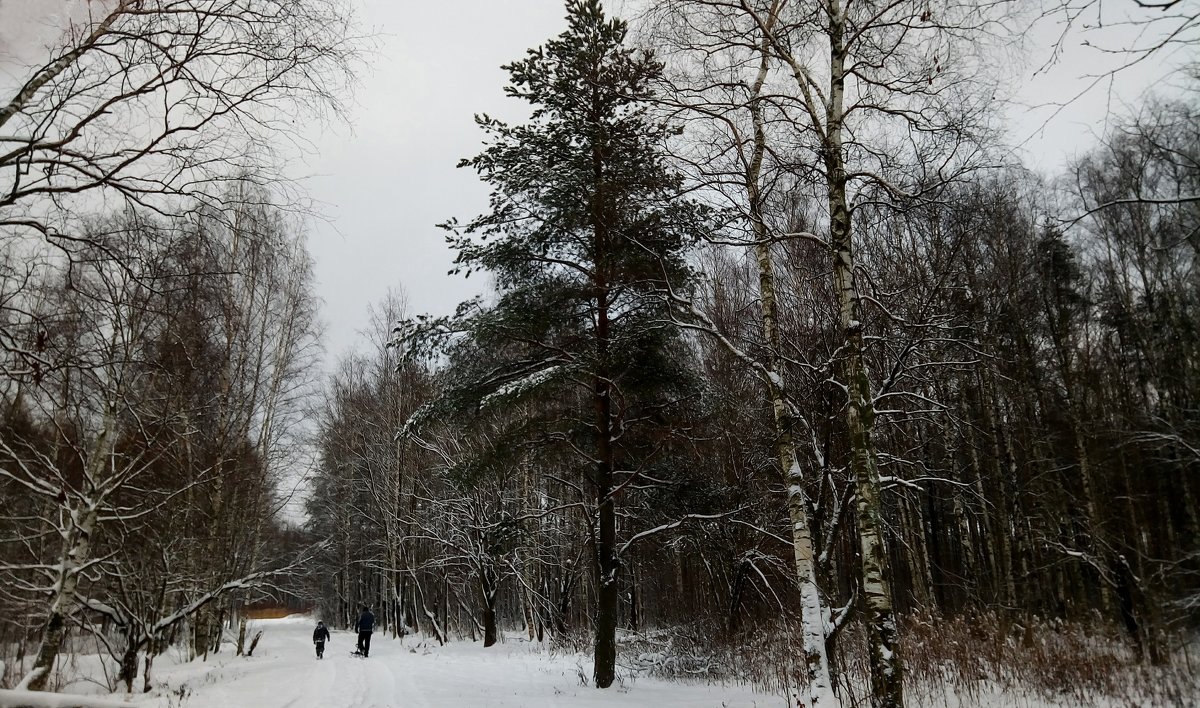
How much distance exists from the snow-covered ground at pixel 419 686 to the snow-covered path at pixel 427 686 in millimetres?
16

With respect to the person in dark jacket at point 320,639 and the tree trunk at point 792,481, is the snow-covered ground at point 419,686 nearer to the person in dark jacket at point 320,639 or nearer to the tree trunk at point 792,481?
the person in dark jacket at point 320,639

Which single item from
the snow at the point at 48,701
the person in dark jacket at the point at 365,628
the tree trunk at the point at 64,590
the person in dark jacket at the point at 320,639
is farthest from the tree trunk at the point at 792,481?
the person in dark jacket at the point at 320,639

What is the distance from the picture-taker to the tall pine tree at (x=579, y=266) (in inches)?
382

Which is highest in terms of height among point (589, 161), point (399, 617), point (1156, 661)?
Result: point (589, 161)

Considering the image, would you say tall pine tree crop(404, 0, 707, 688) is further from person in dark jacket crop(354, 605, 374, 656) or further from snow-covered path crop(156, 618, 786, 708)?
person in dark jacket crop(354, 605, 374, 656)

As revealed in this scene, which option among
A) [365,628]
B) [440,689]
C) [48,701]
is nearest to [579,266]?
[440,689]

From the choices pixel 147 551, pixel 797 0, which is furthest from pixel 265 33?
pixel 147 551

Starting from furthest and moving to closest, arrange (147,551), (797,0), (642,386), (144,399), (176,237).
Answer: (147,551), (642,386), (144,399), (797,0), (176,237)

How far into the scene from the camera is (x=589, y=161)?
33.2ft

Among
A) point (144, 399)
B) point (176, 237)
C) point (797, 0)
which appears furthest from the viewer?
point (144, 399)

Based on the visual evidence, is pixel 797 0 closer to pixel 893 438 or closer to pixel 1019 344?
pixel 893 438

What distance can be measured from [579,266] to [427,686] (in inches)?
323

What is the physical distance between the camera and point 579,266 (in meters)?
10.4

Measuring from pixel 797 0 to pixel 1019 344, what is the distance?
10875 mm
